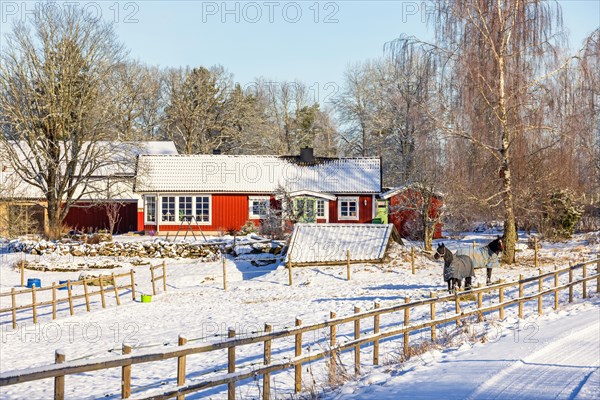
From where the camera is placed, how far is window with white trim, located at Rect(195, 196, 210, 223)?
134 feet

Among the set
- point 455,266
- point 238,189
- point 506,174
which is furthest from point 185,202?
point 455,266

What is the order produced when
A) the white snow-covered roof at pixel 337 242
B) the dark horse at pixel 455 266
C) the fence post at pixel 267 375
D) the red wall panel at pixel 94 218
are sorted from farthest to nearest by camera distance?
the red wall panel at pixel 94 218, the white snow-covered roof at pixel 337 242, the dark horse at pixel 455 266, the fence post at pixel 267 375

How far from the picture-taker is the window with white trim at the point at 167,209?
132 ft

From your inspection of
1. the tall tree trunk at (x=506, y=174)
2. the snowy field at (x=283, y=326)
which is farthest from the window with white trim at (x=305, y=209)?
the tall tree trunk at (x=506, y=174)

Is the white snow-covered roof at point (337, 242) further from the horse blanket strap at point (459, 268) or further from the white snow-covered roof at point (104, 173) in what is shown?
the white snow-covered roof at point (104, 173)

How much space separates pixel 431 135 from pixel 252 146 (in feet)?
126

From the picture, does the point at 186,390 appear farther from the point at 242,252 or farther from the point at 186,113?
the point at 186,113

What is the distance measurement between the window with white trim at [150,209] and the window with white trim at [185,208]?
1.47 m

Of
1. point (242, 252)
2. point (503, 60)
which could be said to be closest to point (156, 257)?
point (242, 252)

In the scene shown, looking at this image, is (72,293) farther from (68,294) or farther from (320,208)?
(320,208)

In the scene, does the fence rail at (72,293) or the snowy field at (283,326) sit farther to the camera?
the fence rail at (72,293)

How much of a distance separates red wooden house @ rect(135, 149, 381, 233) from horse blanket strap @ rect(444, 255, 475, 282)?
21.2m

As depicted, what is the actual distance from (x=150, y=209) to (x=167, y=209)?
102 centimetres

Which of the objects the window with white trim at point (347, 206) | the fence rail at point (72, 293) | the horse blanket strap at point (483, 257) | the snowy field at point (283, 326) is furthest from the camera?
the window with white trim at point (347, 206)
